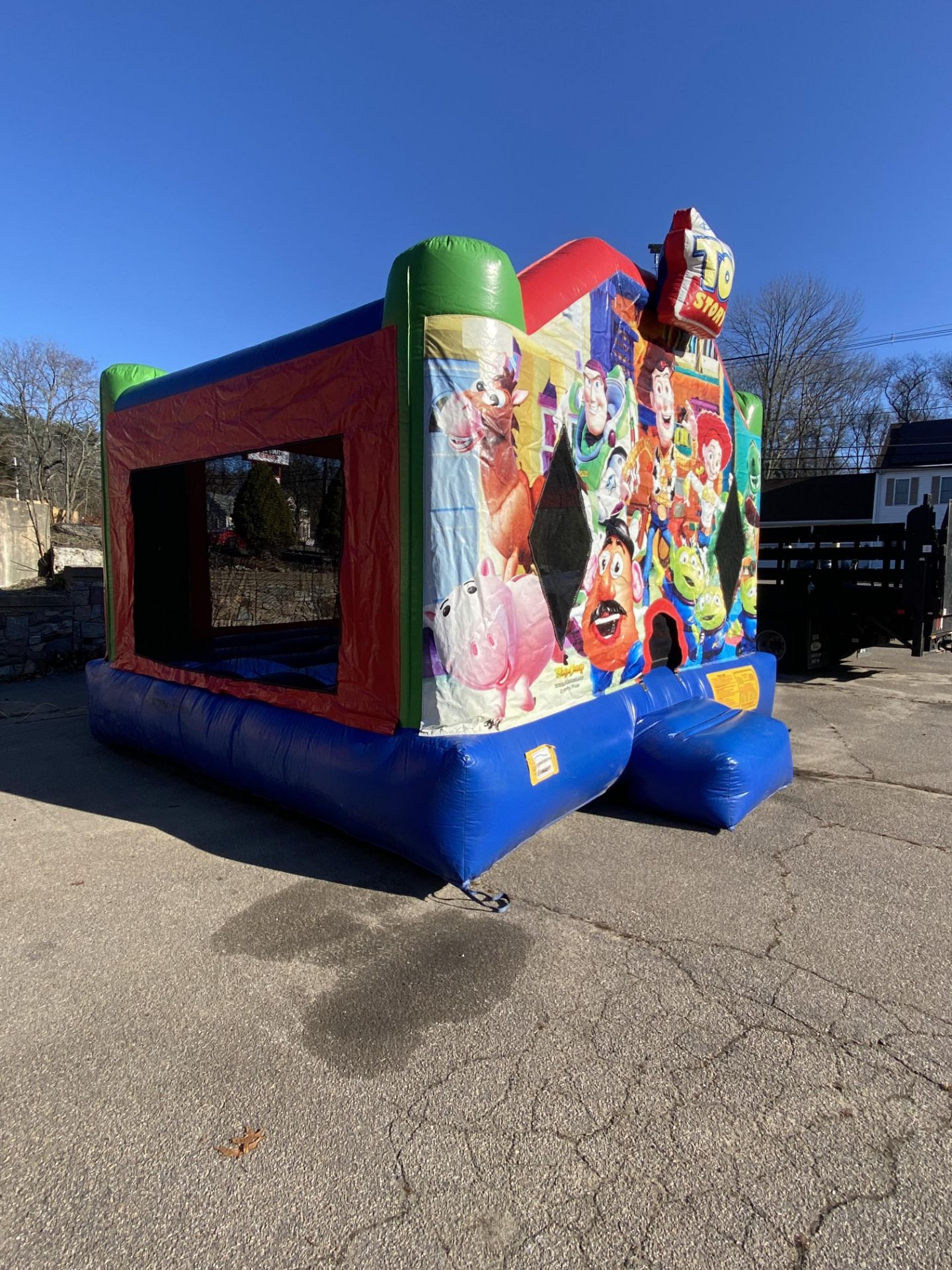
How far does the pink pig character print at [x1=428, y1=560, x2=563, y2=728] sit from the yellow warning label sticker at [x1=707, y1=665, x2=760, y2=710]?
2.26 metres

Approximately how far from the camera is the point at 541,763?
3713 mm

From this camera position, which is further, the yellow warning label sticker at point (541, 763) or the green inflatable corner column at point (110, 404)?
the green inflatable corner column at point (110, 404)

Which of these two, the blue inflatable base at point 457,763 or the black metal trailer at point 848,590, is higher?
the black metal trailer at point 848,590

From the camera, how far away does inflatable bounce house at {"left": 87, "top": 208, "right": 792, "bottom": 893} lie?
3.47 metres

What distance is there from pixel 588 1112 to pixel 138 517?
5.24m

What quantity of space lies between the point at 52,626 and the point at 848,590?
10.3 metres

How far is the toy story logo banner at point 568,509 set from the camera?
3.45 m

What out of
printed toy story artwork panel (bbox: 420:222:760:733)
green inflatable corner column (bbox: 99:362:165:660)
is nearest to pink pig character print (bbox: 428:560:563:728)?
printed toy story artwork panel (bbox: 420:222:760:733)

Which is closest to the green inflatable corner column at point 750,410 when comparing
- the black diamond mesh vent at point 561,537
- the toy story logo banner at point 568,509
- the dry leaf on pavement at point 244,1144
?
the toy story logo banner at point 568,509

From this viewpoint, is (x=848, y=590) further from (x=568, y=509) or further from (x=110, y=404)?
(x=110, y=404)

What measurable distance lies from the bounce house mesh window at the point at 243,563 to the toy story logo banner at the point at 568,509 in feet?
5.73

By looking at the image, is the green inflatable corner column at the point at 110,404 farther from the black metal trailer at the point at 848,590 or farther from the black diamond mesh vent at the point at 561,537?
the black metal trailer at the point at 848,590

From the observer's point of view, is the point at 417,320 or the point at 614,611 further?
the point at 614,611

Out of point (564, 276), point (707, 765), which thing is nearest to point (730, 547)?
point (707, 765)
